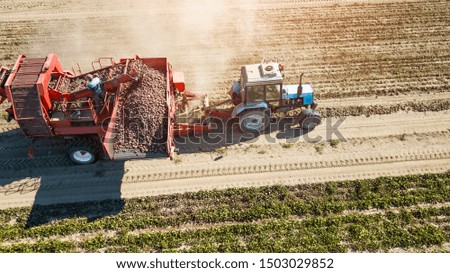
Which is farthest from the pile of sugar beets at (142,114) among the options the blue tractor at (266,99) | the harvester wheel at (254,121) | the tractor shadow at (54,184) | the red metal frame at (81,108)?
the harvester wheel at (254,121)

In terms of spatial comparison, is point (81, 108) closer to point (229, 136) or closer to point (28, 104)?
point (28, 104)

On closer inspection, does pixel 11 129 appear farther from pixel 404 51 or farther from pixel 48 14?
pixel 404 51

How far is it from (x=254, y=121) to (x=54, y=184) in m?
6.63

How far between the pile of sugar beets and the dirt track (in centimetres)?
126

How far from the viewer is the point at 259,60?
15547 millimetres

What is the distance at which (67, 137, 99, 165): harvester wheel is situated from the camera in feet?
37.4

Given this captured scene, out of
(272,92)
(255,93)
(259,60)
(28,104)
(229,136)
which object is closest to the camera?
(28,104)

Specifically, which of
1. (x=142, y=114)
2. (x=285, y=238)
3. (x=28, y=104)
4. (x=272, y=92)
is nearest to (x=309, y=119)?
Result: (x=272, y=92)

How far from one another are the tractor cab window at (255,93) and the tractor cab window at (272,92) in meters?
0.20

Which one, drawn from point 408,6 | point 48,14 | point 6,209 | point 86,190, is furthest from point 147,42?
point 408,6

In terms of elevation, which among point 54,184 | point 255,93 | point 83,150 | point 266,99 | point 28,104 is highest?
point 28,104

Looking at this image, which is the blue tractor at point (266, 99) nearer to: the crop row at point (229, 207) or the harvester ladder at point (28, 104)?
the crop row at point (229, 207)

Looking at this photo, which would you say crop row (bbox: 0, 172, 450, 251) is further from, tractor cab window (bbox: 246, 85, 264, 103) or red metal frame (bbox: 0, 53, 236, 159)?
tractor cab window (bbox: 246, 85, 264, 103)

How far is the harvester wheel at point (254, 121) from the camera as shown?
40.0ft
